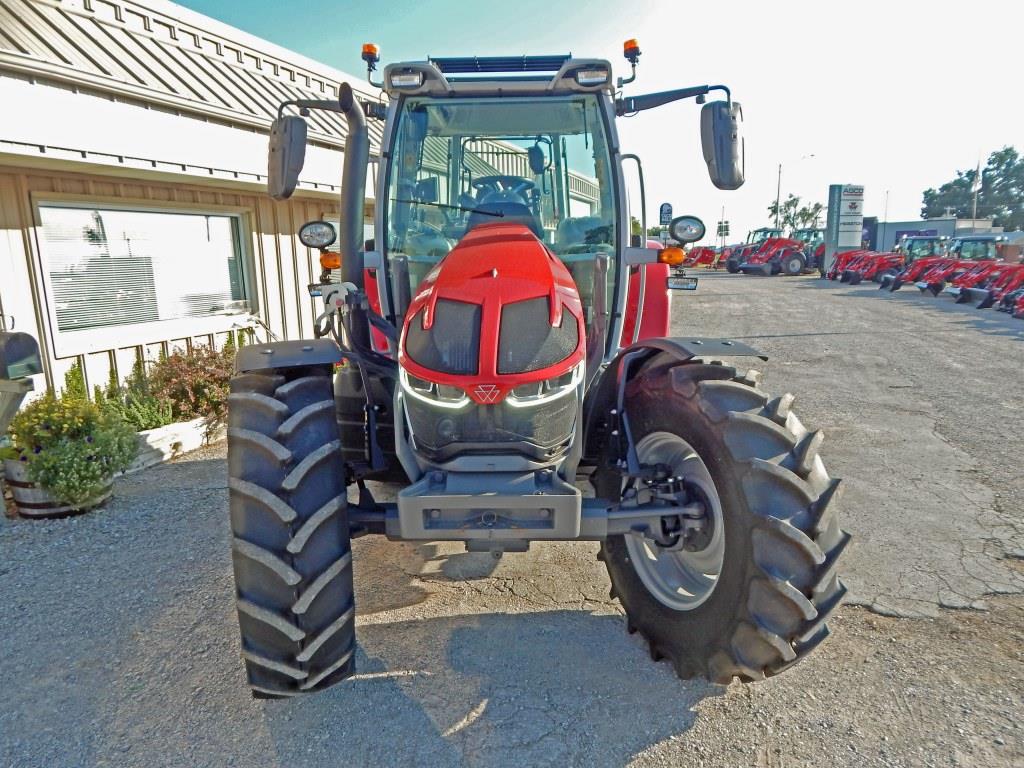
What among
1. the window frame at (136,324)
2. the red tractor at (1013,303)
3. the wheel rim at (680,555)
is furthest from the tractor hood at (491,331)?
the red tractor at (1013,303)

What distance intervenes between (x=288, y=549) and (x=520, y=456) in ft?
2.75

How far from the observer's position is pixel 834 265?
26.8 meters

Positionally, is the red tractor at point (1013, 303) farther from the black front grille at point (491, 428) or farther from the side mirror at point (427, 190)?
the black front grille at point (491, 428)

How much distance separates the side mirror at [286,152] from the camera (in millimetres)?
2895

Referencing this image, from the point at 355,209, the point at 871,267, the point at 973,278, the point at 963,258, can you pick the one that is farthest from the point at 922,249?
the point at 355,209

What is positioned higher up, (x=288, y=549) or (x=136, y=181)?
(x=136, y=181)

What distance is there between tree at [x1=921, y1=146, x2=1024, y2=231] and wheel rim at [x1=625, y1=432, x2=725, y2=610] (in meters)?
88.3

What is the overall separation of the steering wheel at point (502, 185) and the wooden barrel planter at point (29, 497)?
3.27 m

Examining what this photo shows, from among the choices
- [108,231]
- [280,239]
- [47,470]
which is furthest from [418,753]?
[280,239]

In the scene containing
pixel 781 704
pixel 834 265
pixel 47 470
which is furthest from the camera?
pixel 834 265

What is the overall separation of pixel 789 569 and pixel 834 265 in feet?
91.6

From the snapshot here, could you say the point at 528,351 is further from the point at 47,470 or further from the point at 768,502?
the point at 47,470

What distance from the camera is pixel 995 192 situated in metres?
75.8

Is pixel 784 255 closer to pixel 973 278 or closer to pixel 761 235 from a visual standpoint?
pixel 761 235
